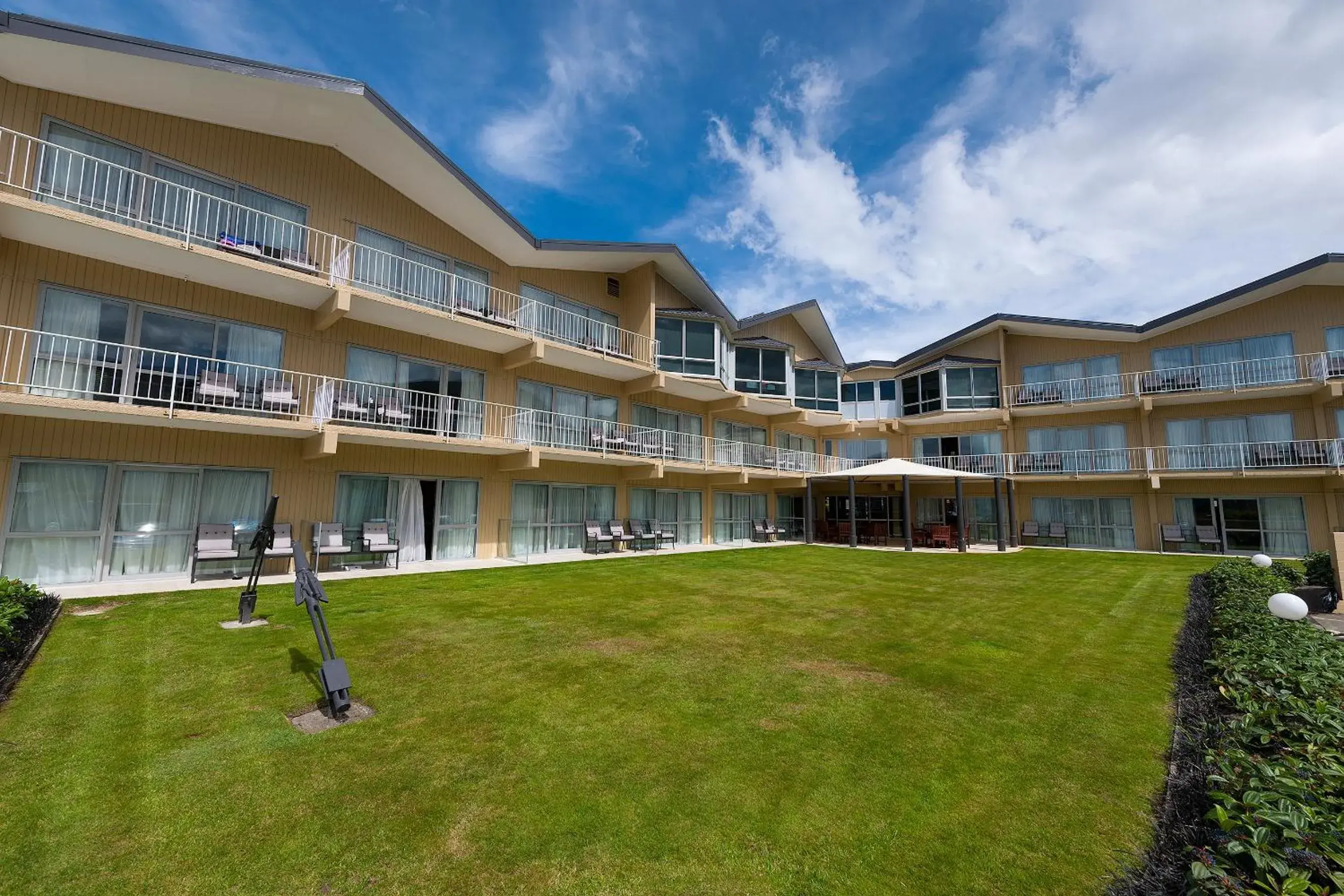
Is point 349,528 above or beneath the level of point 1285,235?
beneath

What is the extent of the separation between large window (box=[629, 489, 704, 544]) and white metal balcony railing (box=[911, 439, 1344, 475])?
12.8 m

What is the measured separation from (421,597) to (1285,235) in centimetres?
3082

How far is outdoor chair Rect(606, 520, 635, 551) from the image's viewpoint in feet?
57.9

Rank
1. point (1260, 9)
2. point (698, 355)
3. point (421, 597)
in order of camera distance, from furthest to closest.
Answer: point (698, 355) < point (421, 597) < point (1260, 9)

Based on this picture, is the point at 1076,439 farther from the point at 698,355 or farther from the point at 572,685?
the point at 572,685

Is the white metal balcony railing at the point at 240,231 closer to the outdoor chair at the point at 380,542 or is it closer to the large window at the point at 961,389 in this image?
the outdoor chair at the point at 380,542

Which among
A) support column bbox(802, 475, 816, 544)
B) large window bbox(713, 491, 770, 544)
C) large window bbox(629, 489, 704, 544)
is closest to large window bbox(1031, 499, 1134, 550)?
support column bbox(802, 475, 816, 544)

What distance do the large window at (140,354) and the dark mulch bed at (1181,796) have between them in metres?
12.7

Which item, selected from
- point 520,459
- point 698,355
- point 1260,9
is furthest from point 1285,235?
point 520,459

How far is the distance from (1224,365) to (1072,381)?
459cm

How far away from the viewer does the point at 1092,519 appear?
23.0m

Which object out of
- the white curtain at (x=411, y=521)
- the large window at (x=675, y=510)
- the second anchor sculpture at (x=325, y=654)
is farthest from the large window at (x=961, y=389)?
the second anchor sculpture at (x=325, y=654)

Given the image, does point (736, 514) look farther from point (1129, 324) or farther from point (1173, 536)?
point (1129, 324)

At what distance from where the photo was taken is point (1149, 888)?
7.85 ft
